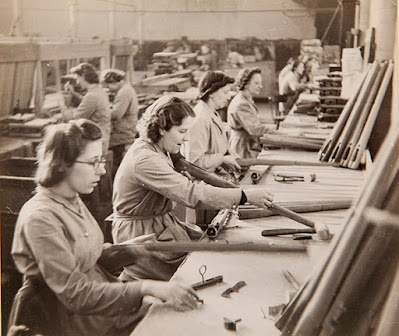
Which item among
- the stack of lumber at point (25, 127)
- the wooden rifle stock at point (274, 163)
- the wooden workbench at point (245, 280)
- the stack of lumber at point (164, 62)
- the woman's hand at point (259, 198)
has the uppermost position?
the stack of lumber at point (164, 62)

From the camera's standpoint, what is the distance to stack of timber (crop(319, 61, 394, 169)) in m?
4.16

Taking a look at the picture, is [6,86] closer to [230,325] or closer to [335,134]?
[335,134]

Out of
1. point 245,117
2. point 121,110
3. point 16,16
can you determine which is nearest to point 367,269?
point 16,16

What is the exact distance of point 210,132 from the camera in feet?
14.8

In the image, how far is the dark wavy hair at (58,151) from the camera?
7.02ft

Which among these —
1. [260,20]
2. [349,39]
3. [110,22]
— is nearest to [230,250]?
[260,20]

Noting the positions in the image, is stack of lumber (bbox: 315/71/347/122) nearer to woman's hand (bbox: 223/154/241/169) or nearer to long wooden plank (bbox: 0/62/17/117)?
woman's hand (bbox: 223/154/241/169)

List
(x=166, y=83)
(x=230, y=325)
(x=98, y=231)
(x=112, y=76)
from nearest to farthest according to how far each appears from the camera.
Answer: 1. (x=230, y=325)
2. (x=98, y=231)
3. (x=112, y=76)
4. (x=166, y=83)

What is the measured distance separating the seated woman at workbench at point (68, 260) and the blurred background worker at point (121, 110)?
378cm

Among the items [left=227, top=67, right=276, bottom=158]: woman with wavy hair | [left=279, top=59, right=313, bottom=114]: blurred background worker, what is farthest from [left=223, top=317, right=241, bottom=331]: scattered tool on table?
[left=279, top=59, right=313, bottom=114]: blurred background worker

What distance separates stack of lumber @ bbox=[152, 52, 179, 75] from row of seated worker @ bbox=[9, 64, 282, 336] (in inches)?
110

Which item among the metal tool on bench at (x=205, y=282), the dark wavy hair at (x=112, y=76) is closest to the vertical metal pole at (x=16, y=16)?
the metal tool on bench at (x=205, y=282)

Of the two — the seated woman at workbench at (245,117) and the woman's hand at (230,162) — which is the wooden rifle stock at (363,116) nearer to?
the woman's hand at (230,162)

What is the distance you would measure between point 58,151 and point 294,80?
674 centimetres
